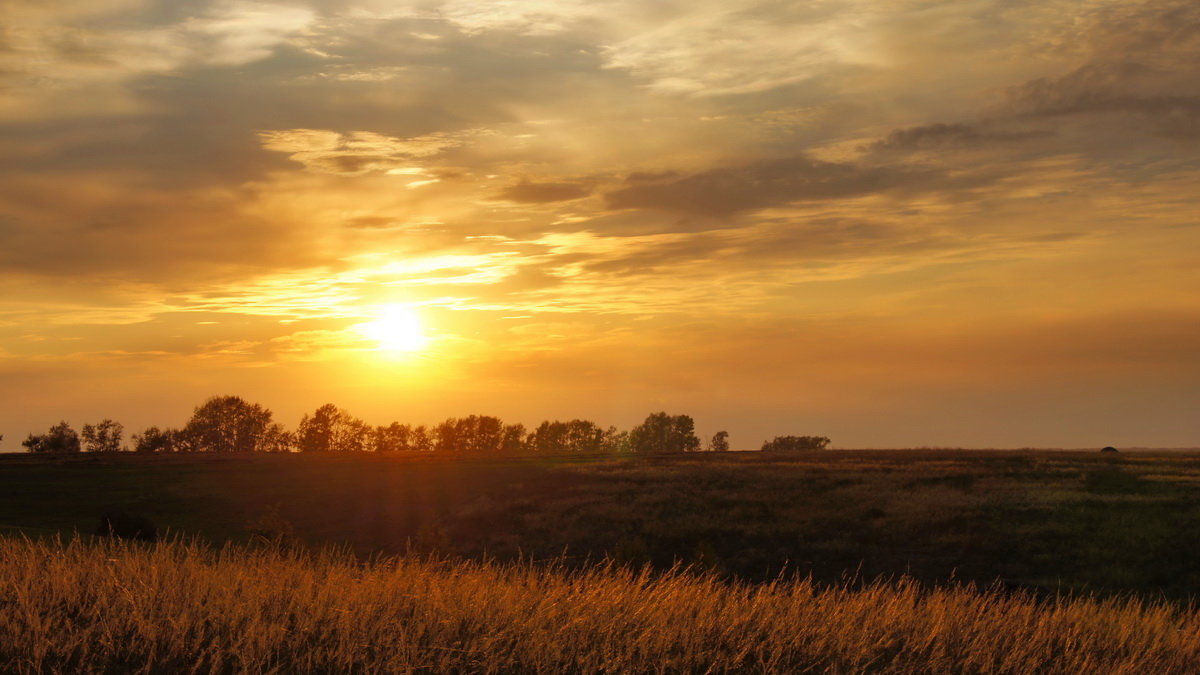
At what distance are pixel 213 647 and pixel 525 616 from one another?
13.5 feet

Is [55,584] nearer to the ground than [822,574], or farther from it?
Result: farther from it

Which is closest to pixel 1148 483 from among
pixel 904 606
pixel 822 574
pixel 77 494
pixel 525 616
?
pixel 822 574

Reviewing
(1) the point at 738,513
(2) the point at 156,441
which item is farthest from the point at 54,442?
(1) the point at 738,513

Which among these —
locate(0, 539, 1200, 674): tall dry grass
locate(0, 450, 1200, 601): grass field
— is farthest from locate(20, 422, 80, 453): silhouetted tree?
locate(0, 539, 1200, 674): tall dry grass

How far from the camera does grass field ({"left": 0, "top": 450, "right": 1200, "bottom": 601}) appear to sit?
149 feet

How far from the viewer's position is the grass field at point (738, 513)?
4531 centimetres

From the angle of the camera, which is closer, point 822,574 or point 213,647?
point 213,647

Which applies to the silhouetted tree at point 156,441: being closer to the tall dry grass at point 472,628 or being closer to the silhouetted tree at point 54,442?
the silhouetted tree at point 54,442

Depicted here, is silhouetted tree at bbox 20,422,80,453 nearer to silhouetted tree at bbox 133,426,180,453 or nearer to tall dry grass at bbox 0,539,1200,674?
silhouetted tree at bbox 133,426,180,453

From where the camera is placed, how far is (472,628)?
12.1 meters

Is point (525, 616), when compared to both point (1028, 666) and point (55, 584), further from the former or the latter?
point (1028, 666)

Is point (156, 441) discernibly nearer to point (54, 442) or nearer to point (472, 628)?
point (54, 442)

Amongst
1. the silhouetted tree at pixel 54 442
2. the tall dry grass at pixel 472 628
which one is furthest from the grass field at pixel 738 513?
the silhouetted tree at pixel 54 442

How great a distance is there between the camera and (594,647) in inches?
463
